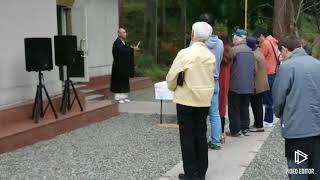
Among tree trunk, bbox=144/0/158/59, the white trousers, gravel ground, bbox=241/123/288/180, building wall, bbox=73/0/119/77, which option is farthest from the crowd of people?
tree trunk, bbox=144/0/158/59

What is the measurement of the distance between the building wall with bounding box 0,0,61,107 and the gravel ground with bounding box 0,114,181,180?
3.75ft

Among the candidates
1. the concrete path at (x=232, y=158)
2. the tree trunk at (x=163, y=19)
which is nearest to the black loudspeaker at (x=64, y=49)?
the concrete path at (x=232, y=158)

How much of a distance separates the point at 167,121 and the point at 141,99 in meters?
3.49

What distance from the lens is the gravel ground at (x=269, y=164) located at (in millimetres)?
6504

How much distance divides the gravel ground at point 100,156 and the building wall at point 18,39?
114 centimetres

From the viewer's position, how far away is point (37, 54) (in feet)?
28.5

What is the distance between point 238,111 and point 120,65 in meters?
4.70

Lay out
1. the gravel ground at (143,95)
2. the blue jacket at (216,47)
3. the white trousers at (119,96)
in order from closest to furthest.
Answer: the blue jacket at (216,47) < the white trousers at (119,96) < the gravel ground at (143,95)

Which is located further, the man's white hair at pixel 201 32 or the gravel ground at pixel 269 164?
the gravel ground at pixel 269 164

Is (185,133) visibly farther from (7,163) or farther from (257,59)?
(257,59)

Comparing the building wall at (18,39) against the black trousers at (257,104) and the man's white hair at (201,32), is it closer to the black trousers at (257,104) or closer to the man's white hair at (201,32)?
the black trousers at (257,104)

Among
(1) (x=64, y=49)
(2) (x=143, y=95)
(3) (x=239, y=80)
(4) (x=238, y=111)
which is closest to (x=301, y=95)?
(3) (x=239, y=80)

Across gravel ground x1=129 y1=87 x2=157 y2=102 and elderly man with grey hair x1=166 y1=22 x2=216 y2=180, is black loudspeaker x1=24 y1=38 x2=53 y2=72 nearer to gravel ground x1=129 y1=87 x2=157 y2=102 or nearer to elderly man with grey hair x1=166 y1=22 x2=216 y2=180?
elderly man with grey hair x1=166 y1=22 x2=216 y2=180

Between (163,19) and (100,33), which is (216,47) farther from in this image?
(163,19)
